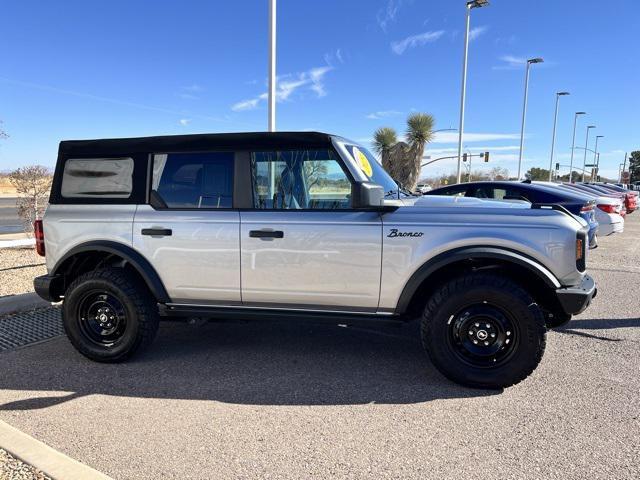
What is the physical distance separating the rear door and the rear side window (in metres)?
0.25

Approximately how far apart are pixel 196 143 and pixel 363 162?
4.69ft

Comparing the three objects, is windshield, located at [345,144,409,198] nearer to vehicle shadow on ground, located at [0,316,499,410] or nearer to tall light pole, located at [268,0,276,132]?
vehicle shadow on ground, located at [0,316,499,410]

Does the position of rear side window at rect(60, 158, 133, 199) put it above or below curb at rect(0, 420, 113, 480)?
above

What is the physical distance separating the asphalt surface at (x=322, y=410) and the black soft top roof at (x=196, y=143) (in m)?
1.84

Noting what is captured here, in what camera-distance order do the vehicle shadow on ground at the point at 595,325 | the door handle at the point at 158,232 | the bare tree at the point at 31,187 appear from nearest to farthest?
the door handle at the point at 158,232
the vehicle shadow on ground at the point at 595,325
the bare tree at the point at 31,187

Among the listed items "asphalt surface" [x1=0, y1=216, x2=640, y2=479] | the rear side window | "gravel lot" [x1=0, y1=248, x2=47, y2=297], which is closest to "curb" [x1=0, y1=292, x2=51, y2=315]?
"gravel lot" [x1=0, y1=248, x2=47, y2=297]

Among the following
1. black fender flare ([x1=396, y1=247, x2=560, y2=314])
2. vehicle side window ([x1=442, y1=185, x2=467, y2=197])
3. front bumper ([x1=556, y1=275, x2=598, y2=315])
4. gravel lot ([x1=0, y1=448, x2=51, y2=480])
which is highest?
vehicle side window ([x1=442, y1=185, x2=467, y2=197])

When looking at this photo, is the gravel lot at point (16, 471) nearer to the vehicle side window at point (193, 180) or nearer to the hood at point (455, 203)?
the vehicle side window at point (193, 180)

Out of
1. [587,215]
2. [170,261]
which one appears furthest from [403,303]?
[587,215]

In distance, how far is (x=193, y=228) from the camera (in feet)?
12.9

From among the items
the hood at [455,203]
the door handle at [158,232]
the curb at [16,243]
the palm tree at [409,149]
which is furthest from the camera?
the palm tree at [409,149]

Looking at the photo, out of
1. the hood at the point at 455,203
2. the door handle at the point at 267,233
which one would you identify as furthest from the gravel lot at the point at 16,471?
the hood at the point at 455,203

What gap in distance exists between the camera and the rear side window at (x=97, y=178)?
163 inches

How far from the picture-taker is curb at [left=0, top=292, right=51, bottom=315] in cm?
541
